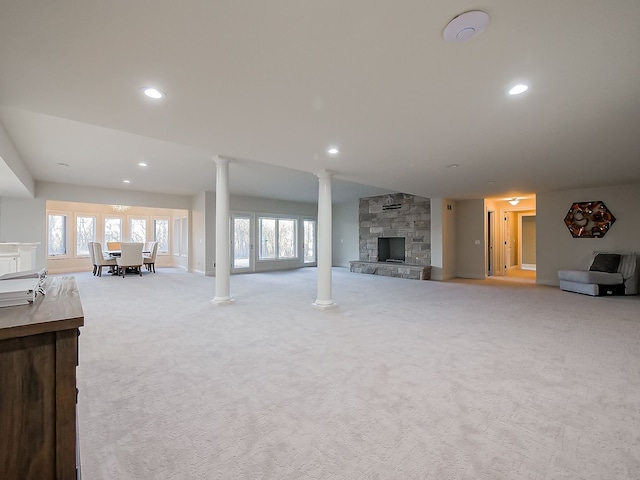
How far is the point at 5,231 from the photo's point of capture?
24.3ft

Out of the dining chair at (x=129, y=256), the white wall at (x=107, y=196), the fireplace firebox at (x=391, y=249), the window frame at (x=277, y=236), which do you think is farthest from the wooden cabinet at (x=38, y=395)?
the fireplace firebox at (x=391, y=249)

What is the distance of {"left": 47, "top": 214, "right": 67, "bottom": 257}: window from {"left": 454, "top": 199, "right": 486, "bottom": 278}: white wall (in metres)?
12.5

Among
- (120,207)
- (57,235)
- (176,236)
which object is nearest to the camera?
(120,207)

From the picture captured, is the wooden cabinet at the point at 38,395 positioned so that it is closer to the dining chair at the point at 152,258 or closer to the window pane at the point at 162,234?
the dining chair at the point at 152,258

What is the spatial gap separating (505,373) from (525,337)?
4.00ft

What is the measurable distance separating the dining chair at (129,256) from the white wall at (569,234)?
10.9 m

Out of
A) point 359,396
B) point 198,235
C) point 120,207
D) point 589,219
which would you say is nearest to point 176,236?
point 120,207

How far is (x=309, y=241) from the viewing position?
12.2m

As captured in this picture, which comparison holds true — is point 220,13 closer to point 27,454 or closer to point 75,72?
point 75,72

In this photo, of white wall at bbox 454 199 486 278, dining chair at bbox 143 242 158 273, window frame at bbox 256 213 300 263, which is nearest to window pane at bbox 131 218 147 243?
dining chair at bbox 143 242 158 273

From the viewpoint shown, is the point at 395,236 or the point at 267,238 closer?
the point at 395,236

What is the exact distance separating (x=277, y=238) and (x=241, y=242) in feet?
4.79

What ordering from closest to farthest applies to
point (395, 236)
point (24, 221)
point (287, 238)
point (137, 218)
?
point (24, 221)
point (395, 236)
point (287, 238)
point (137, 218)

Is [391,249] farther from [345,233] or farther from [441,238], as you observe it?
[441,238]
